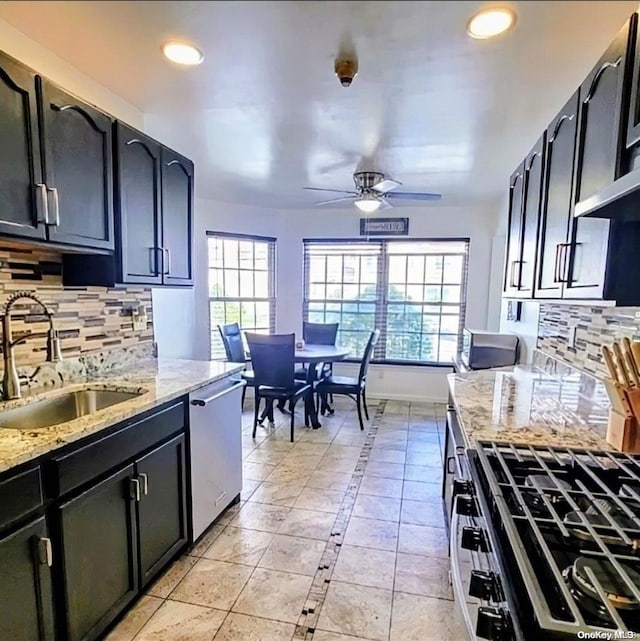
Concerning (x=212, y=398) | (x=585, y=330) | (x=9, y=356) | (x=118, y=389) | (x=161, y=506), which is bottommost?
(x=161, y=506)

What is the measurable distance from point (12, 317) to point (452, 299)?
456 cm

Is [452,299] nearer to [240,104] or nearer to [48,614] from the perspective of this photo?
[240,104]

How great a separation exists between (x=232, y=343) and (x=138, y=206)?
8.19ft

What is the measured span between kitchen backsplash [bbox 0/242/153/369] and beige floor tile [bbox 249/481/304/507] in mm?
1322

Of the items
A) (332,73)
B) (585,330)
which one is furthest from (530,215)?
(332,73)

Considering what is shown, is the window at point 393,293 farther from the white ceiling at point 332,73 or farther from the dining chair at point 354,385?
the white ceiling at point 332,73

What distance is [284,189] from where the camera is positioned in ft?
14.4

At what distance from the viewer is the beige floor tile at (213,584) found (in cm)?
191

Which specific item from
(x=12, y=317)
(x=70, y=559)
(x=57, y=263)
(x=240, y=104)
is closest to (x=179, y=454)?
(x=70, y=559)

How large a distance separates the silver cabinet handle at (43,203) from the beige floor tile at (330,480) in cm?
235

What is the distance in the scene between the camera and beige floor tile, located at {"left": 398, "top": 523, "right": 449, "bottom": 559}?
230 centimetres

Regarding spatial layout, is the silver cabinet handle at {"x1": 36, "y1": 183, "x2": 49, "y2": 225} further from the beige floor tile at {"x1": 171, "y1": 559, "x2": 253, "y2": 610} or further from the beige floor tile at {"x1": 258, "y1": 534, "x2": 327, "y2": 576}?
the beige floor tile at {"x1": 258, "y1": 534, "x2": 327, "y2": 576}

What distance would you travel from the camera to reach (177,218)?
2.69 m

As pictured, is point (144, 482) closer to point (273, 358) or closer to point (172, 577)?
point (172, 577)
